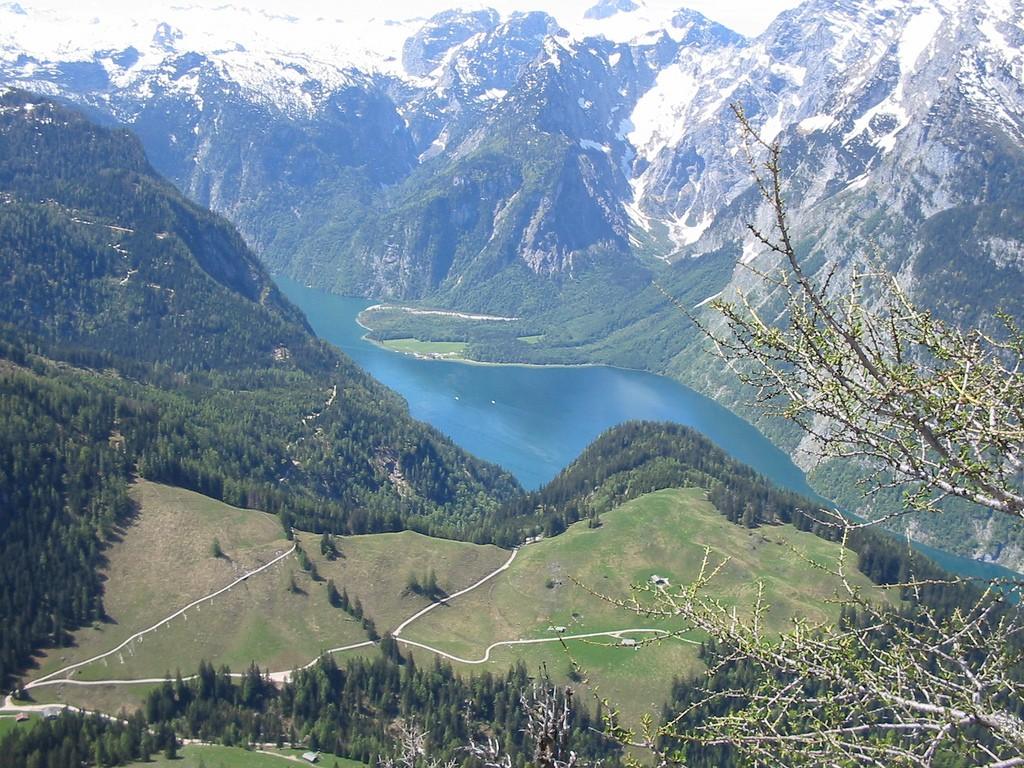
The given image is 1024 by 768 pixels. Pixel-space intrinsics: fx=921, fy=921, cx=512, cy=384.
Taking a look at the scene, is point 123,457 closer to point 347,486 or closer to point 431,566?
point 431,566

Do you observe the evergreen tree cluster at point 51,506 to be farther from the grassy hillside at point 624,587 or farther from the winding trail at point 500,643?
the grassy hillside at point 624,587

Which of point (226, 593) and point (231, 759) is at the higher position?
point (226, 593)

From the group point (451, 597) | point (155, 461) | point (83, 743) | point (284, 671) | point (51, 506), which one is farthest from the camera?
point (155, 461)

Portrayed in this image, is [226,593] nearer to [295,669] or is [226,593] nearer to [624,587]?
[295,669]

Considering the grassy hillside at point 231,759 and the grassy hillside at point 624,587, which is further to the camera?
the grassy hillside at point 624,587

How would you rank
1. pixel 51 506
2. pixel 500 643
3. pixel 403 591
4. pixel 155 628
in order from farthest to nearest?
pixel 403 591, pixel 51 506, pixel 500 643, pixel 155 628

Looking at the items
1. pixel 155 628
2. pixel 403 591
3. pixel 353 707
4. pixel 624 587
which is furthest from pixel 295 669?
pixel 624 587

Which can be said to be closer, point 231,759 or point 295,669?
point 231,759

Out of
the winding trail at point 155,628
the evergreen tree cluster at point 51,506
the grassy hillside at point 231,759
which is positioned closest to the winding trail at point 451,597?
the winding trail at point 155,628

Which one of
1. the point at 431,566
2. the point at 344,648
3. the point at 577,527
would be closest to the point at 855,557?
the point at 577,527
